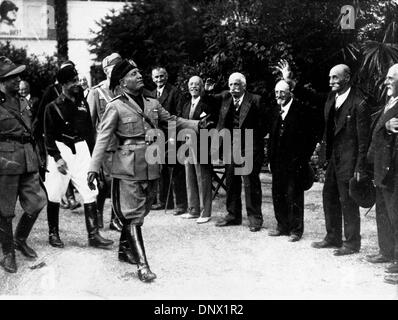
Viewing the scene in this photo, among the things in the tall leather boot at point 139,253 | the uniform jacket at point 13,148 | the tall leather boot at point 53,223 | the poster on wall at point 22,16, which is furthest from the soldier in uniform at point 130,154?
the poster on wall at point 22,16

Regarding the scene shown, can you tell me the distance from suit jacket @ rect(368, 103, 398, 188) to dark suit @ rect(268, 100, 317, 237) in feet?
4.61

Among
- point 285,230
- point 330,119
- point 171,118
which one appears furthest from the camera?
point 285,230

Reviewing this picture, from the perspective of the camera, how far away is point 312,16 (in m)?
8.48

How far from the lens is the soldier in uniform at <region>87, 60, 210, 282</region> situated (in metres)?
5.21

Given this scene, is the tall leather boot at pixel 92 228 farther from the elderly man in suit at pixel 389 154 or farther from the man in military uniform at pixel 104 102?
the elderly man in suit at pixel 389 154

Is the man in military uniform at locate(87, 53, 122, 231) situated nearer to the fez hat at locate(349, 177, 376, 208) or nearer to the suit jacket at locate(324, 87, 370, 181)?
the suit jacket at locate(324, 87, 370, 181)

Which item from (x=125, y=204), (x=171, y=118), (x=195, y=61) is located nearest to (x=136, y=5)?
(x=195, y=61)

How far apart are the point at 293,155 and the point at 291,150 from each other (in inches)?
2.5

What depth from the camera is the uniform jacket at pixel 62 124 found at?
6340 mm

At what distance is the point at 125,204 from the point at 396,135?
98.3 inches

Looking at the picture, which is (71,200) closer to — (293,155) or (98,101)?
(98,101)

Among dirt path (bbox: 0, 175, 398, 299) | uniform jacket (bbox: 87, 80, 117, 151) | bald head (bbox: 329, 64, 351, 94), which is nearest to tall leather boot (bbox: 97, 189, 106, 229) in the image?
dirt path (bbox: 0, 175, 398, 299)
